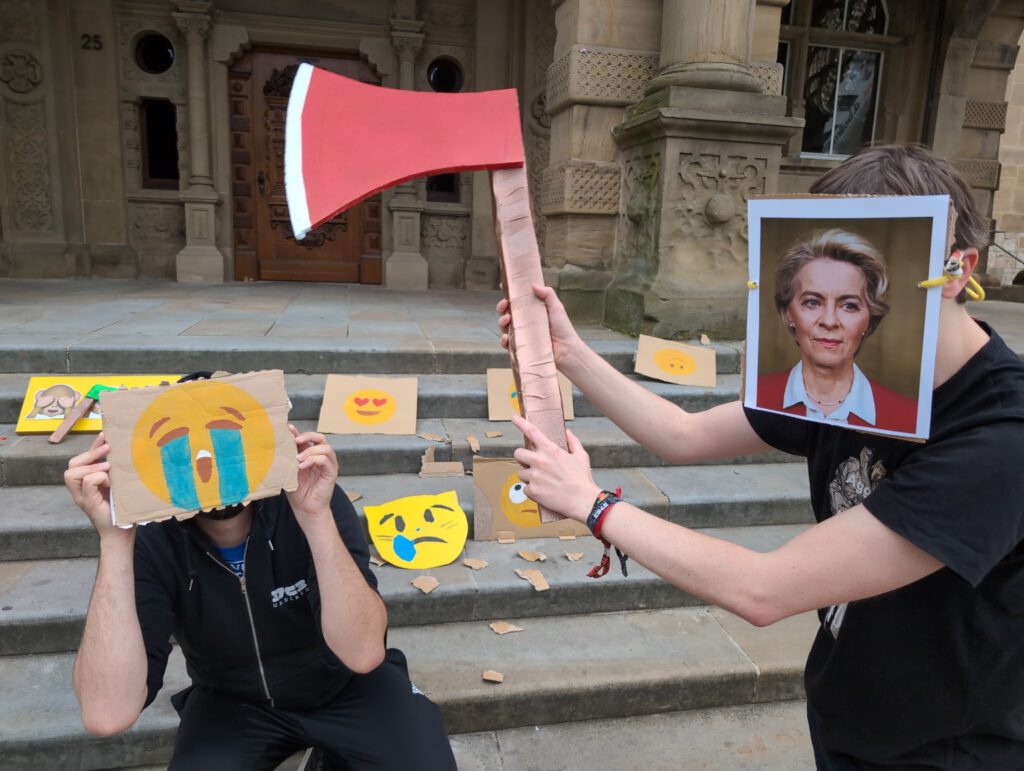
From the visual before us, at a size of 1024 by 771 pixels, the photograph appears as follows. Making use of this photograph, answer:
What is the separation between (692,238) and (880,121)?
20.9 feet

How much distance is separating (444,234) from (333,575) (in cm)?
813

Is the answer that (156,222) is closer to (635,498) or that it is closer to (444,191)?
(444,191)

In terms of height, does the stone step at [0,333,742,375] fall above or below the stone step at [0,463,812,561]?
above

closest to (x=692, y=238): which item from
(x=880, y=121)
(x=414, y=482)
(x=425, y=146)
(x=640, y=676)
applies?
(x=414, y=482)

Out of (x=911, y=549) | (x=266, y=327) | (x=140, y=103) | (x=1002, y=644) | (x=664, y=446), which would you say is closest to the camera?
(x=911, y=549)

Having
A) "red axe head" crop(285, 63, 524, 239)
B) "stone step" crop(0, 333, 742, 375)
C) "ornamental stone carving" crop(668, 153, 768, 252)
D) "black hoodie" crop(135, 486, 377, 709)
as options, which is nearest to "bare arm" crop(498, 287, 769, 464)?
"red axe head" crop(285, 63, 524, 239)

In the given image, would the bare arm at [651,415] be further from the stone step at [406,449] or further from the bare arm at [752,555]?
the stone step at [406,449]

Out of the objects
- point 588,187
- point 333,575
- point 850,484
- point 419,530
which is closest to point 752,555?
point 850,484

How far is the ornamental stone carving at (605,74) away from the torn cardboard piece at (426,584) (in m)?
4.13

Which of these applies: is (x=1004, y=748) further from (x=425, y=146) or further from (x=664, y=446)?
(x=425, y=146)

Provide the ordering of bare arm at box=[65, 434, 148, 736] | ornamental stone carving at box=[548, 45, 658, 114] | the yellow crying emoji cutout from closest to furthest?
bare arm at box=[65, 434, 148, 736] < the yellow crying emoji cutout < ornamental stone carving at box=[548, 45, 658, 114]

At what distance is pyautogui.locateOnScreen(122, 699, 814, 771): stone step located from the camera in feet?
7.70

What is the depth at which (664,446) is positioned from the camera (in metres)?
1.66

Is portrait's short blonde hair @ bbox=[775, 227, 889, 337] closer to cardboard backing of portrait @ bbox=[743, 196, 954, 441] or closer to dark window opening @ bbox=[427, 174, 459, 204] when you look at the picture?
cardboard backing of portrait @ bbox=[743, 196, 954, 441]
